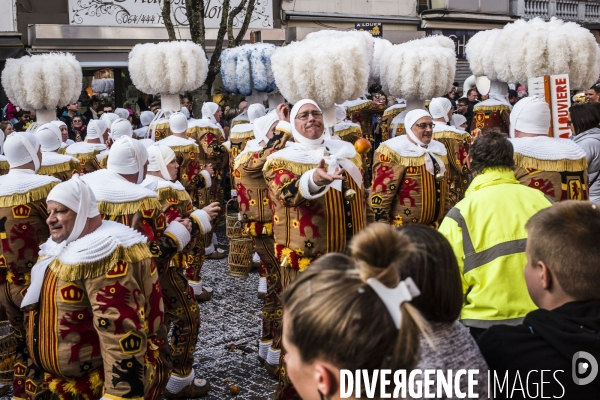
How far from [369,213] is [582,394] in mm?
3670

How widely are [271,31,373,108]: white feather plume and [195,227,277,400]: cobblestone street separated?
2.16 meters

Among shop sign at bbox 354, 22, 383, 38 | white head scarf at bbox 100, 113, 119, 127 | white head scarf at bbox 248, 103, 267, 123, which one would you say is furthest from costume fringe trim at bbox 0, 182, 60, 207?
shop sign at bbox 354, 22, 383, 38

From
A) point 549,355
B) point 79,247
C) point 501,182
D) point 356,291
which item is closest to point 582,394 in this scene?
Answer: point 549,355

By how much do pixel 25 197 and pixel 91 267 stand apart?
5.96 feet

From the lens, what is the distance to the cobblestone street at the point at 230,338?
577 centimetres

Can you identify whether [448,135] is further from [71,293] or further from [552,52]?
[71,293]

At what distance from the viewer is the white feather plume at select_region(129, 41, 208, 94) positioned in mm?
10594

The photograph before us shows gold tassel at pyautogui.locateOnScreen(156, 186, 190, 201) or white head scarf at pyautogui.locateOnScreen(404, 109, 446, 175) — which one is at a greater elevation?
white head scarf at pyautogui.locateOnScreen(404, 109, 446, 175)

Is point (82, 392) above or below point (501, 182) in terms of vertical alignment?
below

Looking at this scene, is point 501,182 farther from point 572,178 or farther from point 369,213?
point 369,213

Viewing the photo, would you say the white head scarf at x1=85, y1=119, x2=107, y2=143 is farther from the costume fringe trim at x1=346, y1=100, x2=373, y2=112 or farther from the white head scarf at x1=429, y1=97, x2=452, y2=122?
the white head scarf at x1=429, y1=97, x2=452, y2=122

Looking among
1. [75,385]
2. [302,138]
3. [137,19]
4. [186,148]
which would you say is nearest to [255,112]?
[186,148]

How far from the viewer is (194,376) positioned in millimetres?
5684

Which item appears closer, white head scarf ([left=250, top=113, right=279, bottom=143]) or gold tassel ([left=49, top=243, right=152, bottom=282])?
gold tassel ([left=49, top=243, right=152, bottom=282])
